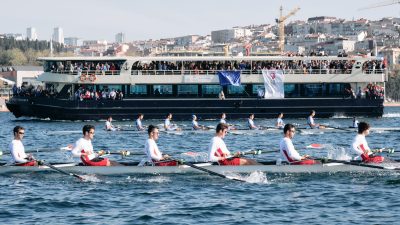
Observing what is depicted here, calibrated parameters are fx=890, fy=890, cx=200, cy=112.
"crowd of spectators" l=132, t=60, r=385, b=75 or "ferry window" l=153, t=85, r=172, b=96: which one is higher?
"crowd of spectators" l=132, t=60, r=385, b=75

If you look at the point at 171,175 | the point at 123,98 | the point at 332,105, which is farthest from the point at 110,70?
the point at 171,175

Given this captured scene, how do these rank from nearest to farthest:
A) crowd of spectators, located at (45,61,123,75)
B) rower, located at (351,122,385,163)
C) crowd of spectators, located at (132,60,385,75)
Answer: rower, located at (351,122,385,163) < crowd of spectators, located at (45,61,123,75) < crowd of spectators, located at (132,60,385,75)

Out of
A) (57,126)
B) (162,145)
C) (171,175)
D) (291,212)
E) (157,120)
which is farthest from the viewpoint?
(157,120)

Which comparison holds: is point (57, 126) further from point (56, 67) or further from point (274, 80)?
point (274, 80)

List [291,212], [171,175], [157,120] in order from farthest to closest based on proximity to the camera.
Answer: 1. [157,120]
2. [171,175]
3. [291,212]

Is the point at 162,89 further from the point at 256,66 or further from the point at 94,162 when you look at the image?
A: the point at 94,162

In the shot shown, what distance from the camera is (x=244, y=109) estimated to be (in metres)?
70.3

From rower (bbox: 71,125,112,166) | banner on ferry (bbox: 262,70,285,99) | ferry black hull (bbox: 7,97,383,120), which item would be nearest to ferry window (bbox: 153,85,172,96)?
ferry black hull (bbox: 7,97,383,120)

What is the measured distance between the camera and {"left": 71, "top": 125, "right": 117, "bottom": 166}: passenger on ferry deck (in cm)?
2769

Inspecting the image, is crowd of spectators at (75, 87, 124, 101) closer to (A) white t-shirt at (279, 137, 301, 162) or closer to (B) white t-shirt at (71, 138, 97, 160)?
(B) white t-shirt at (71, 138, 97, 160)

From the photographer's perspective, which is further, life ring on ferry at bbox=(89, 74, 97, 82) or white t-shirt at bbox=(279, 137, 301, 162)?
life ring on ferry at bbox=(89, 74, 97, 82)

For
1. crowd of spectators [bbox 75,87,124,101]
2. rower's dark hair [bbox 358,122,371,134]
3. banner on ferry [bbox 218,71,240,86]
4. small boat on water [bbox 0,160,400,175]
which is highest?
banner on ferry [bbox 218,71,240,86]

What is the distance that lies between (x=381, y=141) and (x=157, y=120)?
24.8 meters

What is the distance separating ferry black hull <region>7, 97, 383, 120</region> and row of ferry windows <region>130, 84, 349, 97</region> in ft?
4.51
